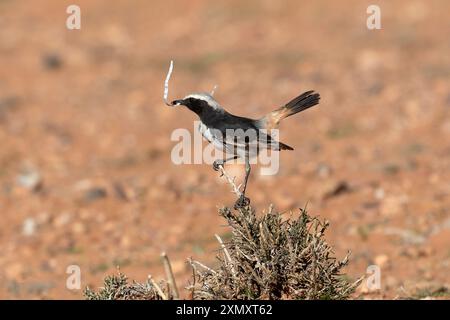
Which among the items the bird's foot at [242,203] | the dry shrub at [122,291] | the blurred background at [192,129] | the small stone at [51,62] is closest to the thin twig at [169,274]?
the dry shrub at [122,291]

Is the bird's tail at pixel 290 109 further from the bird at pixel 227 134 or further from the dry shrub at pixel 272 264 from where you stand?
the dry shrub at pixel 272 264

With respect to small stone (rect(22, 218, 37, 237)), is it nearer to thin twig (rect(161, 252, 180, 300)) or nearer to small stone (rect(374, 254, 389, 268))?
small stone (rect(374, 254, 389, 268))

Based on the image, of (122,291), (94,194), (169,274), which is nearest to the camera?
(169,274)

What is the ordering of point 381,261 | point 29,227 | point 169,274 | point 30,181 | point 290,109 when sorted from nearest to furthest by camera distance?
point 169,274 → point 290,109 → point 381,261 → point 29,227 → point 30,181

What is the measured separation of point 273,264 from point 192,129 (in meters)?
8.71

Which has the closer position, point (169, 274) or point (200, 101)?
point (169, 274)

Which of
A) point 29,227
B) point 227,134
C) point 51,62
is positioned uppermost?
point 51,62

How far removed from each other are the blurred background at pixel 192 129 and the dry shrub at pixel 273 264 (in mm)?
1752

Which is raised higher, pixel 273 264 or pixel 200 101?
pixel 200 101

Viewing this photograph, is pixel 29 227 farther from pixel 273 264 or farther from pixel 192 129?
pixel 273 264

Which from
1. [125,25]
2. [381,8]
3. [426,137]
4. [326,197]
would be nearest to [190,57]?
[125,25]

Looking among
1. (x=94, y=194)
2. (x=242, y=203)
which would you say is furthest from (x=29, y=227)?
(x=242, y=203)

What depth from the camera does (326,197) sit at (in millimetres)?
10500

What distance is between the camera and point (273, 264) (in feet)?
17.4
